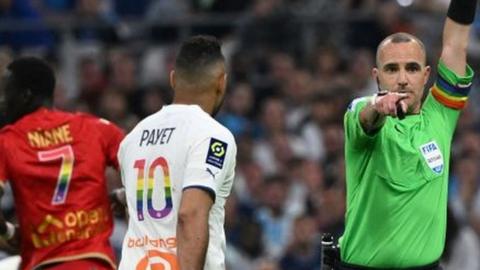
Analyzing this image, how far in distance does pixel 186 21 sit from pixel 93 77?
1240mm

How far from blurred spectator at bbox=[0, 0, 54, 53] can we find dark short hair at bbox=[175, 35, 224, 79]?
887cm

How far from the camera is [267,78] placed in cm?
1897

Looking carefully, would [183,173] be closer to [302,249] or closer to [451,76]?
[451,76]

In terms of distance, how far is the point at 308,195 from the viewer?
17.2 meters

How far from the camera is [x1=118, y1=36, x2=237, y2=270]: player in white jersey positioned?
909cm

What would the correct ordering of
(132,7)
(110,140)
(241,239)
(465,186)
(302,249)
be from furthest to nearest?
(132,7) → (465,186) → (241,239) → (302,249) → (110,140)

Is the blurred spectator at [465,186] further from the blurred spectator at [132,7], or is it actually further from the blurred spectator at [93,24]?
the blurred spectator at [132,7]

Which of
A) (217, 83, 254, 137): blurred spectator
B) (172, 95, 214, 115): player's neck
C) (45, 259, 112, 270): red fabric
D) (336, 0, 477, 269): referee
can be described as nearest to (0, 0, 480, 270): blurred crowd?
(217, 83, 254, 137): blurred spectator

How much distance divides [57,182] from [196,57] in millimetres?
1624

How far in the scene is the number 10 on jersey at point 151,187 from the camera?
9.31 m

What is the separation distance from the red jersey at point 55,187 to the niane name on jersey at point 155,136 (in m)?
1.25

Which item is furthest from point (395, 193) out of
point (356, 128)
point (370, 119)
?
point (370, 119)

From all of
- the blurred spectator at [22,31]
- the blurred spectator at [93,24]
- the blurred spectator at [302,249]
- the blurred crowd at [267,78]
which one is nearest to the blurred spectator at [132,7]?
the blurred crowd at [267,78]

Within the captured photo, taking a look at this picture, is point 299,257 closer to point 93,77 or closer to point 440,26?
point 93,77
